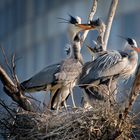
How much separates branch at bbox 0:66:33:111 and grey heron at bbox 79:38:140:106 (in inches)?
36.0

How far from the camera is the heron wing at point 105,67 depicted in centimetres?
821

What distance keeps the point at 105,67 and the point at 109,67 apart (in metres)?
0.05

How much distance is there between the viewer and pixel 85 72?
830 centimetres

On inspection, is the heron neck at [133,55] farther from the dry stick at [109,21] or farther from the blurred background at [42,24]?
the blurred background at [42,24]

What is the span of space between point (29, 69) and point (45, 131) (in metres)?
2.94

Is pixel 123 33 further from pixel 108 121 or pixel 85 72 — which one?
pixel 108 121

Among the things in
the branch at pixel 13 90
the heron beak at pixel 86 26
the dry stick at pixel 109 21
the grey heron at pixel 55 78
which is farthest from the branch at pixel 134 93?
the heron beak at pixel 86 26

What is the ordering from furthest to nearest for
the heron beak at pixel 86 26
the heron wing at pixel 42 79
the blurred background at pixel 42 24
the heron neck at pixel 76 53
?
the blurred background at pixel 42 24 → the heron beak at pixel 86 26 → the heron neck at pixel 76 53 → the heron wing at pixel 42 79

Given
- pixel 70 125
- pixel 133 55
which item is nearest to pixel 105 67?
pixel 133 55

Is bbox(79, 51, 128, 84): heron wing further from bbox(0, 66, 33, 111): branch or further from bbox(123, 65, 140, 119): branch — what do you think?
bbox(123, 65, 140, 119): branch

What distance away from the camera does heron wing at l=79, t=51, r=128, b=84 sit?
8.21 m

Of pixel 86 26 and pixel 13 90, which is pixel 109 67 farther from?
pixel 13 90

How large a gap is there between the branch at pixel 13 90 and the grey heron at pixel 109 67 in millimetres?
914

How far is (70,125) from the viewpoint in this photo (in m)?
7.30
